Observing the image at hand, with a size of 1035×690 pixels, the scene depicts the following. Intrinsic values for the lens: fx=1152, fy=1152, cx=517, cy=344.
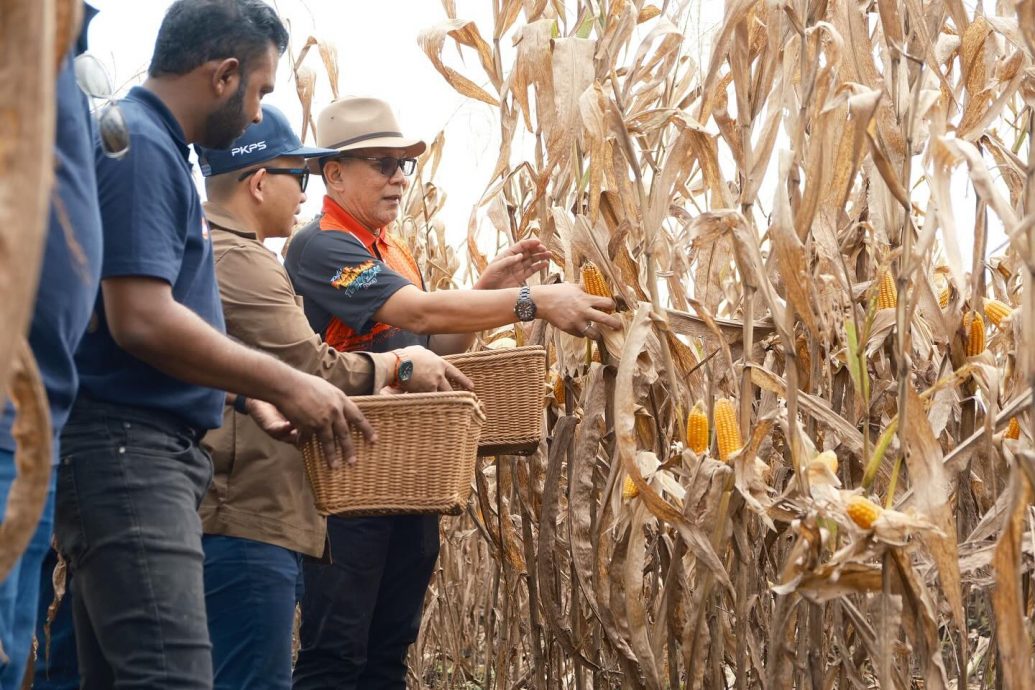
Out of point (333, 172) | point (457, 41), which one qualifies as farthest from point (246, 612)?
point (457, 41)

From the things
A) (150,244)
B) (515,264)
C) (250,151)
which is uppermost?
(250,151)

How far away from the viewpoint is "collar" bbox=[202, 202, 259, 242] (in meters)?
2.83

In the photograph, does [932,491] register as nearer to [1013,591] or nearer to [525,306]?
[1013,591]

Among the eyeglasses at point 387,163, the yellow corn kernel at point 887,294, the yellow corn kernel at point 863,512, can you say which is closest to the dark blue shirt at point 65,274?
the yellow corn kernel at point 863,512

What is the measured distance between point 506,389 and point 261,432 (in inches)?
30.7

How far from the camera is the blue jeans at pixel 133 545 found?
195 centimetres

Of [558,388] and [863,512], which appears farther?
[558,388]

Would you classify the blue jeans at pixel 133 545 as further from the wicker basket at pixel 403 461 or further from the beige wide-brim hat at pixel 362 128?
the beige wide-brim hat at pixel 362 128

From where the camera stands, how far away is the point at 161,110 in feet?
7.18

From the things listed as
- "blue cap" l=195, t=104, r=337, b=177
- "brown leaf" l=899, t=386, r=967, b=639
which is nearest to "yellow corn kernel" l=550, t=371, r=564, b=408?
"blue cap" l=195, t=104, r=337, b=177

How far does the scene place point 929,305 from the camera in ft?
9.50

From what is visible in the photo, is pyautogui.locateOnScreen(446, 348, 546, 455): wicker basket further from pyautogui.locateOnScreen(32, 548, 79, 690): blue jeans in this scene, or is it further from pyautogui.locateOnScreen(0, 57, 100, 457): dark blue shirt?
pyautogui.locateOnScreen(0, 57, 100, 457): dark blue shirt

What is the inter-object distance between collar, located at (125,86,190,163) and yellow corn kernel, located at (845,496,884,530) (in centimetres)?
146

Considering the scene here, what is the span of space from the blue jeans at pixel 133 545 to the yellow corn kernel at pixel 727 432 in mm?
1262
